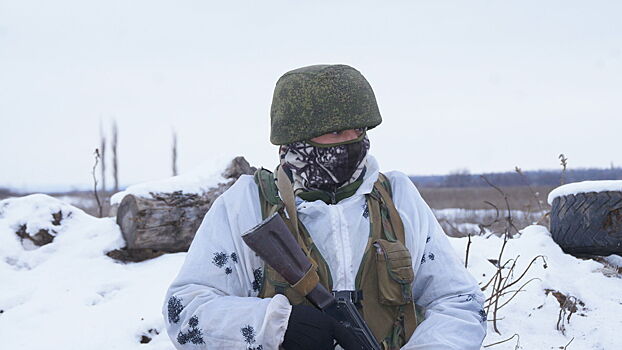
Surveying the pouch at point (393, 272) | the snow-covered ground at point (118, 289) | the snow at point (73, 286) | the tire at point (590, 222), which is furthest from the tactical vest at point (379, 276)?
the tire at point (590, 222)

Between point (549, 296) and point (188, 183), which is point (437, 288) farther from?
point (188, 183)

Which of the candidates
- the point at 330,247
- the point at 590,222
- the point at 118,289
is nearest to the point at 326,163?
the point at 330,247

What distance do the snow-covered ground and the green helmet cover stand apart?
209 centimetres

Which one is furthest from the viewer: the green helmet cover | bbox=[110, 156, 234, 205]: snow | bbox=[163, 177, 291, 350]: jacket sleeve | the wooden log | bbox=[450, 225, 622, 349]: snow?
bbox=[110, 156, 234, 205]: snow

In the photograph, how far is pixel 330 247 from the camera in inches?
78.0

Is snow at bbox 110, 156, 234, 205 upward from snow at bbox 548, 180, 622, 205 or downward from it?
downward

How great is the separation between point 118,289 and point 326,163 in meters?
2.96

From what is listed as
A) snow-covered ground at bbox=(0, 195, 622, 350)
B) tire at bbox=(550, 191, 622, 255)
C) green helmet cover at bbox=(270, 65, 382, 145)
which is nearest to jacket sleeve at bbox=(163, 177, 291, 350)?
green helmet cover at bbox=(270, 65, 382, 145)

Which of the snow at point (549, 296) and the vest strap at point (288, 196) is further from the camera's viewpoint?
the snow at point (549, 296)

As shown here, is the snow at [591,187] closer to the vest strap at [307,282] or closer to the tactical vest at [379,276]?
the tactical vest at [379,276]

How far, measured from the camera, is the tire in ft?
15.1

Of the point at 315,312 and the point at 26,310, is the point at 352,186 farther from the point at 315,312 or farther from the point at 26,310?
the point at 26,310

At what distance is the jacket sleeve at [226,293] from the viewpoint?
1.78 m

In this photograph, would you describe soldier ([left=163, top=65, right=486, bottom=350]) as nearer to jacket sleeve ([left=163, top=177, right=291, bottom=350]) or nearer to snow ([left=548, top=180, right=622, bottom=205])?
jacket sleeve ([left=163, top=177, right=291, bottom=350])
